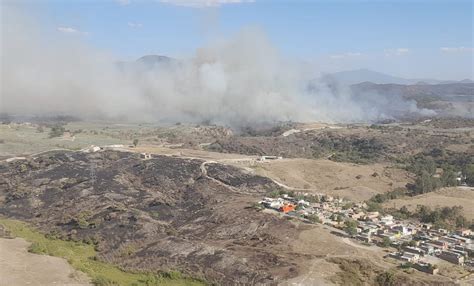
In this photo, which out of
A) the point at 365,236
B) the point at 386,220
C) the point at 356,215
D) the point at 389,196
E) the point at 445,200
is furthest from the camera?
the point at 389,196

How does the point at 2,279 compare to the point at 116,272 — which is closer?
the point at 2,279

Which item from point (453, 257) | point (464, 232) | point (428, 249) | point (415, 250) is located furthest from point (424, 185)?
point (453, 257)

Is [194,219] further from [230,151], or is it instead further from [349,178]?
[230,151]

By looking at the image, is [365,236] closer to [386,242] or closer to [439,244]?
[386,242]

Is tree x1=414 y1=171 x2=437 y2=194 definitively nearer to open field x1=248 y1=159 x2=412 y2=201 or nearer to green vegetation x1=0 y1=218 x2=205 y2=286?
open field x1=248 y1=159 x2=412 y2=201

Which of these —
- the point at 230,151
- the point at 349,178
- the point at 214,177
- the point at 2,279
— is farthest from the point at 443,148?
the point at 2,279

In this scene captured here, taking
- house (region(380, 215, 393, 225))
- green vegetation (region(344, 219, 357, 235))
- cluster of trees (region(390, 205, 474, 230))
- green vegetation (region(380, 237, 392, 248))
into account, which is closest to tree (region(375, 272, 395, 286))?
green vegetation (region(380, 237, 392, 248))

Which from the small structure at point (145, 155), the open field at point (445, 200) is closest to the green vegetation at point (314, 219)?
the open field at point (445, 200)
